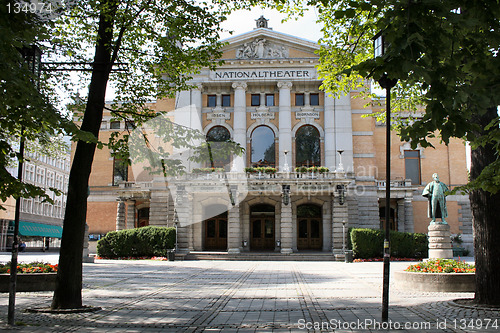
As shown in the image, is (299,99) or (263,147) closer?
(263,147)

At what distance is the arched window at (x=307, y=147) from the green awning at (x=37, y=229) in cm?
3043

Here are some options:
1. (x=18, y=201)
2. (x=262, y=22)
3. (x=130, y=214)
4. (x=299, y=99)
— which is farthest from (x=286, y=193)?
(x=18, y=201)

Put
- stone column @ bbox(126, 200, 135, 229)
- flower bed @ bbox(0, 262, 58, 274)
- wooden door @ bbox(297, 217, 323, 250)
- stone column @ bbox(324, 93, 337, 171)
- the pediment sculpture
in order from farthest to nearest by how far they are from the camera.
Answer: stone column @ bbox(126, 200, 135, 229) < the pediment sculpture < stone column @ bbox(324, 93, 337, 171) < wooden door @ bbox(297, 217, 323, 250) < flower bed @ bbox(0, 262, 58, 274)

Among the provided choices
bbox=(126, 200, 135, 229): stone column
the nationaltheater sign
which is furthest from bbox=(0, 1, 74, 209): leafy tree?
bbox=(126, 200, 135, 229): stone column

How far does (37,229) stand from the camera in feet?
180

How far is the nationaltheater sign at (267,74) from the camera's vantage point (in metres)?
40.3

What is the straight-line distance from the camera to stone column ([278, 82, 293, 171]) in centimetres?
3988

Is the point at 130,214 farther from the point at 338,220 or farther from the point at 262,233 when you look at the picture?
the point at 338,220

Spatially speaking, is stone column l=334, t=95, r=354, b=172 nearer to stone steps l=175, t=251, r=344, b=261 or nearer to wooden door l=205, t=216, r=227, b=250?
stone steps l=175, t=251, r=344, b=261

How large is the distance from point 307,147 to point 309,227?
268 inches

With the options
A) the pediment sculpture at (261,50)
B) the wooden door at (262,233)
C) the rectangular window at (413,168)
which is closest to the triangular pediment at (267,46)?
the pediment sculpture at (261,50)

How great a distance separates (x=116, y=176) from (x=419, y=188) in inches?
1080

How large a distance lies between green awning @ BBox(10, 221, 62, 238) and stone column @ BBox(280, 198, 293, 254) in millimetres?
29618

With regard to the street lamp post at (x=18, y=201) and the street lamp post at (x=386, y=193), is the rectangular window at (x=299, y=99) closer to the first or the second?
the street lamp post at (x=386, y=193)
